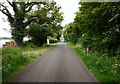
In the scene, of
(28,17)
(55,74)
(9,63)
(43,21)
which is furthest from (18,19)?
(55,74)

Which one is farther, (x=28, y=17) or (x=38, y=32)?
(x=38, y=32)

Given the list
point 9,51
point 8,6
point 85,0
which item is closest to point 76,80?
point 9,51

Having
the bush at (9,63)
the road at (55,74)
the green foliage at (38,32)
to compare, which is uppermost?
the green foliage at (38,32)

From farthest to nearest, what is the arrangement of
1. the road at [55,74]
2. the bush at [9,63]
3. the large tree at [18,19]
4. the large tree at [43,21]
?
the large tree at [43,21]
the large tree at [18,19]
the bush at [9,63]
the road at [55,74]

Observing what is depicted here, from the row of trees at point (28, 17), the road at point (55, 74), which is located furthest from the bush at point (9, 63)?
the row of trees at point (28, 17)

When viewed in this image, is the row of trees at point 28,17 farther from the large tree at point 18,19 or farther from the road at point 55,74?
the road at point 55,74

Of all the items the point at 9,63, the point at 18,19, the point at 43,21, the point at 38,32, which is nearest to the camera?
the point at 9,63

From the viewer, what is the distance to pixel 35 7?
1806 cm

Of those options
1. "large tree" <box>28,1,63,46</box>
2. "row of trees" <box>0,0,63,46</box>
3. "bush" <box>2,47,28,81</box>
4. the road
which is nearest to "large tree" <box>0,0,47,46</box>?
"row of trees" <box>0,0,63,46</box>

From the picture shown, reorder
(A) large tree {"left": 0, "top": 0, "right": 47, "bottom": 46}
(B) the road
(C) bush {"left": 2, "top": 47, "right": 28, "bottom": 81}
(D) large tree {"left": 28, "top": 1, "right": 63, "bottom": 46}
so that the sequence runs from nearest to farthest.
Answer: (B) the road
(C) bush {"left": 2, "top": 47, "right": 28, "bottom": 81}
(A) large tree {"left": 0, "top": 0, "right": 47, "bottom": 46}
(D) large tree {"left": 28, "top": 1, "right": 63, "bottom": 46}

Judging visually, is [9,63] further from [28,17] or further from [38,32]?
[38,32]

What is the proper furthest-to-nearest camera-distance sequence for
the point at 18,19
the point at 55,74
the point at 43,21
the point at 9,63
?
the point at 43,21
the point at 18,19
the point at 9,63
the point at 55,74

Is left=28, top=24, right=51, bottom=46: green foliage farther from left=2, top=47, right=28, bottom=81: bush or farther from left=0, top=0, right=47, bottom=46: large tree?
left=2, top=47, right=28, bottom=81: bush

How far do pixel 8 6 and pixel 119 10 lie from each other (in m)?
14.9
